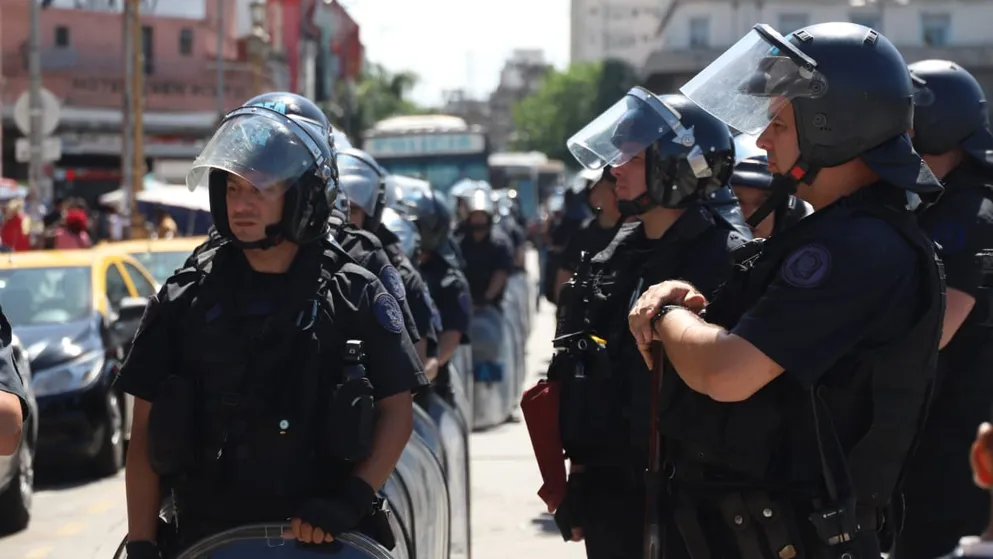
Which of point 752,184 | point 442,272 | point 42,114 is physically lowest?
point 442,272

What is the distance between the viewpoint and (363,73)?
109625mm

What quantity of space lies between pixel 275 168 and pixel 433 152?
939 inches

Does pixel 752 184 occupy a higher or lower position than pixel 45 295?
higher

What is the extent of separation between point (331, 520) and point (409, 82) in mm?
101480

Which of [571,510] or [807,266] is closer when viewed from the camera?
[807,266]

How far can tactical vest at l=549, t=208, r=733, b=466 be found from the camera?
4.39m

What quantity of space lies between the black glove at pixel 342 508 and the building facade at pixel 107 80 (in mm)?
40721

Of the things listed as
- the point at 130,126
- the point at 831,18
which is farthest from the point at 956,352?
the point at 831,18

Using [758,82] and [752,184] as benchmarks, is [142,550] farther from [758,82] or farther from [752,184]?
[752,184]

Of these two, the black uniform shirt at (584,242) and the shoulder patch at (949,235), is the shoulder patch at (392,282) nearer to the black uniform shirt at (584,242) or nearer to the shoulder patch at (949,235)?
the shoulder patch at (949,235)

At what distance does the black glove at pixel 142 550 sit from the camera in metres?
3.85

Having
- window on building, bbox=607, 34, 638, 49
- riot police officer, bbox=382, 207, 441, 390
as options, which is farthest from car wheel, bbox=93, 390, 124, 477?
window on building, bbox=607, 34, 638, 49

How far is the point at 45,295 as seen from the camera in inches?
425

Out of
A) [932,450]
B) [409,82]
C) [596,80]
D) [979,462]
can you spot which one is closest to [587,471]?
[932,450]
